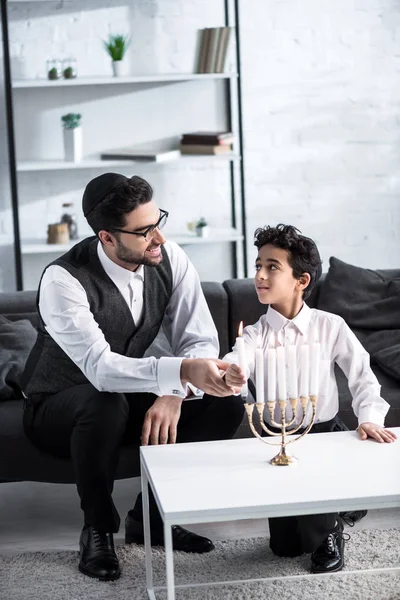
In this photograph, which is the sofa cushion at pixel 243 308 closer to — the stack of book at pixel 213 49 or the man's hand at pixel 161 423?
the man's hand at pixel 161 423

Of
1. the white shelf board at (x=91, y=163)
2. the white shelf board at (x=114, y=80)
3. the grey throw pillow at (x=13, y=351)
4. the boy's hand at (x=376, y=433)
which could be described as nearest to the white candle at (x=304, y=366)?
the boy's hand at (x=376, y=433)

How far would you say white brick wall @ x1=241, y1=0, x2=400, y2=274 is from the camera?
4.60 meters

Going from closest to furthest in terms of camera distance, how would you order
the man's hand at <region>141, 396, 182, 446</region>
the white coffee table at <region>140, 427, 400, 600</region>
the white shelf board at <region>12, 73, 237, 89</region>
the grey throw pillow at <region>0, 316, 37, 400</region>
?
the white coffee table at <region>140, 427, 400, 600</region> → the man's hand at <region>141, 396, 182, 446</region> → the grey throw pillow at <region>0, 316, 37, 400</region> → the white shelf board at <region>12, 73, 237, 89</region>

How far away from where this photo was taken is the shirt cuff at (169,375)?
7.59ft

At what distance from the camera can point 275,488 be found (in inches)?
73.9

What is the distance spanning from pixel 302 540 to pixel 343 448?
1.33 ft

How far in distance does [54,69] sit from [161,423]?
2.39 meters

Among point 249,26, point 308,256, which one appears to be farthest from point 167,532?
point 249,26

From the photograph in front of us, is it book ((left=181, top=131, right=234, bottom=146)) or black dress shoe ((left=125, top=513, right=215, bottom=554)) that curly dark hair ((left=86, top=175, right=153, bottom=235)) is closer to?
black dress shoe ((left=125, top=513, right=215, bottom=554))

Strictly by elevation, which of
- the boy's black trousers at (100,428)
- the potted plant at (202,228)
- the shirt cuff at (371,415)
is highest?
the potted plant at (202,228)

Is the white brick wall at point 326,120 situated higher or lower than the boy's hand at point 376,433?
higher

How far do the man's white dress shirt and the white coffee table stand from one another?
242mm

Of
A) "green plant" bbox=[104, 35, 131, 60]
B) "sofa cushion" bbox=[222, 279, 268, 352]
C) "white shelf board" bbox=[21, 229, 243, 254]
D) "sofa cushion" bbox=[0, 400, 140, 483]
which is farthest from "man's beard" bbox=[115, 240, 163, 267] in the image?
"green plant" bbox=[104, 35, 131, 60]

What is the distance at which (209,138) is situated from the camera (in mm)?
4402
